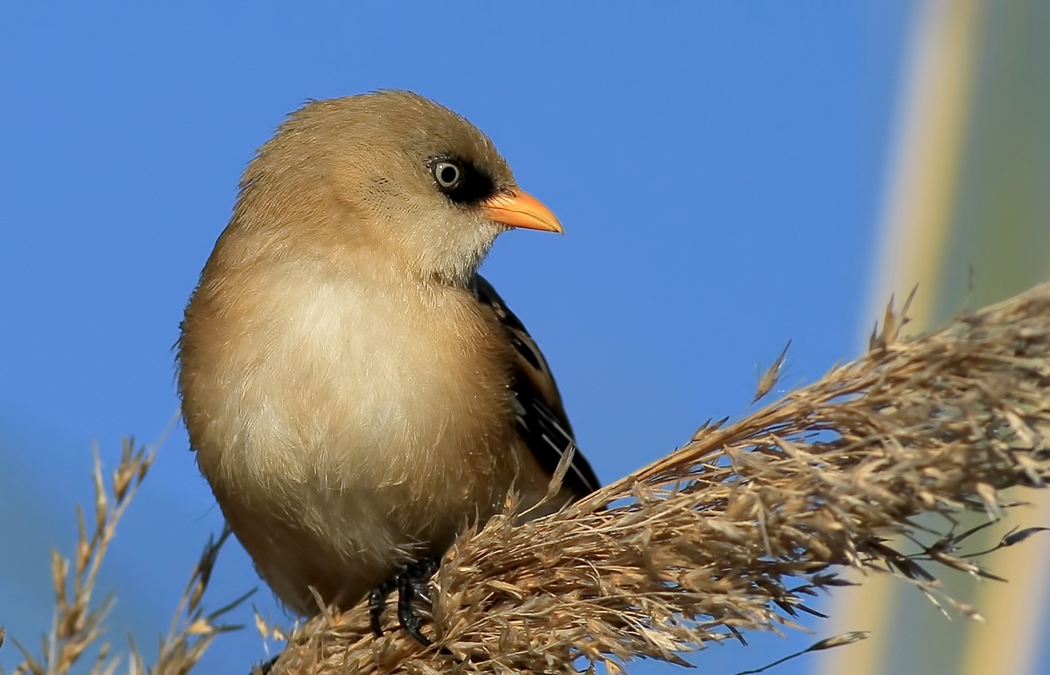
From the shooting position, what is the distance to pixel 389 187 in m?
3.33

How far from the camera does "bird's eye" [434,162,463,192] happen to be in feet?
11.2

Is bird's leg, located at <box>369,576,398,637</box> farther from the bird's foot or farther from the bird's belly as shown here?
the bird's belly

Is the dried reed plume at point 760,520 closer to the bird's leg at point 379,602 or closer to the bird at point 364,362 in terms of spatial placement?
the bird's leg at point 379,602

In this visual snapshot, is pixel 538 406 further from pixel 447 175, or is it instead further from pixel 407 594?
pixel 407 594

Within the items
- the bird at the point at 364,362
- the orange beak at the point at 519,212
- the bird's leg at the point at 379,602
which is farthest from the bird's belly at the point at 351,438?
the orange beak at the point at 519,212

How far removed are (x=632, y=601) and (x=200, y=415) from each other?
1.42m

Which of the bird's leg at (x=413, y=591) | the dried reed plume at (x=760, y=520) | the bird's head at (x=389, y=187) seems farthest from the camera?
the bird's head at (x=389, y=187)

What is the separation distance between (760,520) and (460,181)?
198cm

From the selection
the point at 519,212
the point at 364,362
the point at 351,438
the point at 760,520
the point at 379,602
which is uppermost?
the point at 519,212

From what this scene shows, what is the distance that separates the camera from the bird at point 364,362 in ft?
9.17

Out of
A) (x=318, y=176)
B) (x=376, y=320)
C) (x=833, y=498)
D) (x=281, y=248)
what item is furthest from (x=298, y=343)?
(x=833, y=498)

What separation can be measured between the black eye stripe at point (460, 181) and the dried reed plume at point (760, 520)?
144 centimetres

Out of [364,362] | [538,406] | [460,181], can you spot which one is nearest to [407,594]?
[364,362]

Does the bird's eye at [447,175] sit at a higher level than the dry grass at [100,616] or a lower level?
higher
